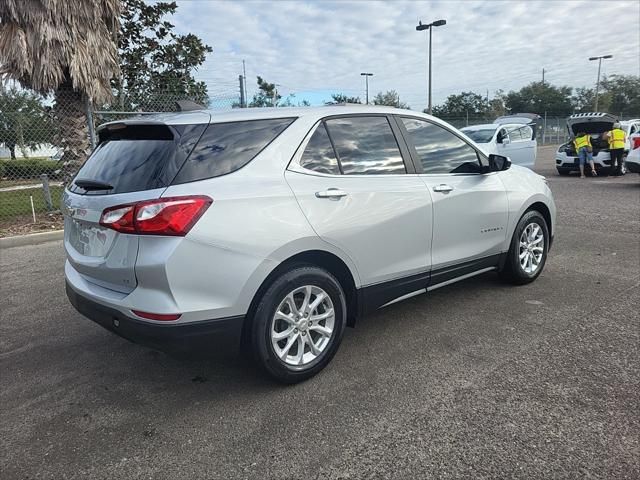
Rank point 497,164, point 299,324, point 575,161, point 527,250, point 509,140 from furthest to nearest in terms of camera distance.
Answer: point 575,161 → point 509,140 → point 527,250 → point 497,164 → point 299,324

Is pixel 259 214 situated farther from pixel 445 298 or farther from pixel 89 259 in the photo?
pixel 445 298

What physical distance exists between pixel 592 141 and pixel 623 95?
207 feet

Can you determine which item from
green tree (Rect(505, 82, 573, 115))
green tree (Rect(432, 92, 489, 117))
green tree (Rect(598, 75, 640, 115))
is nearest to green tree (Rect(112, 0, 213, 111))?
green tree (Rect(432, 92, 489, 117))

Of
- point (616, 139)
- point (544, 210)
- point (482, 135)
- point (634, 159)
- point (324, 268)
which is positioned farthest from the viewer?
point (616, 139)

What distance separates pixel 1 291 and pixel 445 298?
4.84 metres

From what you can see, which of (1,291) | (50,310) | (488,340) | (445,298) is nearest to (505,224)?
(445,298)

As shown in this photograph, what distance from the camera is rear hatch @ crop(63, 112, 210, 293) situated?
268cm

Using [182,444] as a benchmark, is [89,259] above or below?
above

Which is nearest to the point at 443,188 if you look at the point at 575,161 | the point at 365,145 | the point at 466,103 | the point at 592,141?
the point at 365,145

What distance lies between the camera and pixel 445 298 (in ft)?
15.4

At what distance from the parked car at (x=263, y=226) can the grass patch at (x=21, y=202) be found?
780 centimetres

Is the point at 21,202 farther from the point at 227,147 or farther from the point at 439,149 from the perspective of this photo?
the point at 439,149

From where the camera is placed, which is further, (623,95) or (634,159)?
(623,95)

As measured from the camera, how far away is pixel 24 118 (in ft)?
34.1
